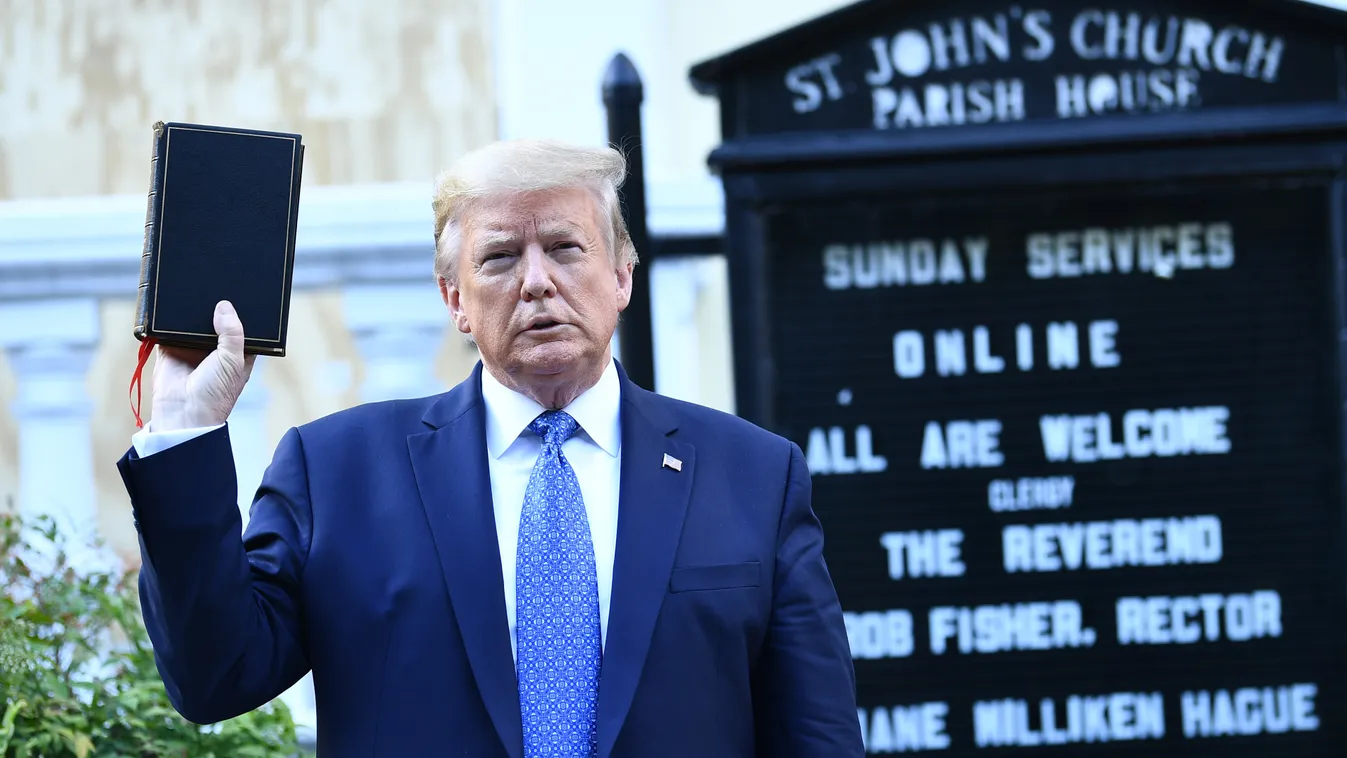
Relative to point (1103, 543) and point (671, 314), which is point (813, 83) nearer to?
point (671, 314)

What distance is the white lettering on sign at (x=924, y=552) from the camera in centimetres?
286

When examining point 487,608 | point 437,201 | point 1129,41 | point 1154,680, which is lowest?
point 1154,680

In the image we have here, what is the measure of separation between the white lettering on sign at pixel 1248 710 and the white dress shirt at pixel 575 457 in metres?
1.51

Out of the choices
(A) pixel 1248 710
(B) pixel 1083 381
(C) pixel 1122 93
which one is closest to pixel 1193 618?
(A) pixel 1248 710

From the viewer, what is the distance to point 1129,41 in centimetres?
283

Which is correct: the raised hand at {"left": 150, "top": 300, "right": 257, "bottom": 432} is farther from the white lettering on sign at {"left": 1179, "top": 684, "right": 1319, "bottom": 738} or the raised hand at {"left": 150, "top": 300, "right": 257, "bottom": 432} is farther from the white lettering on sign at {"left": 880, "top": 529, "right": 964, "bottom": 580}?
the white lettering on sign at {"left": 1179, "top": 684, "right": 1319, "bottom": 738}

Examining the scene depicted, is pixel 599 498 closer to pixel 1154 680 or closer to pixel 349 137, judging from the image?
pixel 1154 680

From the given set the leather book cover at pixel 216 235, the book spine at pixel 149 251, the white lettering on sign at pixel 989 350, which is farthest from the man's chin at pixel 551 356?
the white lettering on sign at pixel 989 350

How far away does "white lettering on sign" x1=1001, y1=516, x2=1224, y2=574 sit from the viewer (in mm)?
2871

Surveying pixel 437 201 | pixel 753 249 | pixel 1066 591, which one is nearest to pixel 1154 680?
pixel 1066 591

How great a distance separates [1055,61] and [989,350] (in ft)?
1.65

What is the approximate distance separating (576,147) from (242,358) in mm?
427

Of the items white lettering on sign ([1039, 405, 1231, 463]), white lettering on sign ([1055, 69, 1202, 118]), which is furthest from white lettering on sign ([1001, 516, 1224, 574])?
white lettering on sign ([1055, 69, 1202, 118])

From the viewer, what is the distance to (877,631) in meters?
2.86
